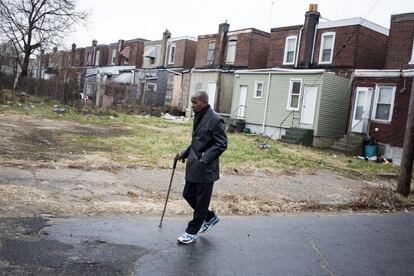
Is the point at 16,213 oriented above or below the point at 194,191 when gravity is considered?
below

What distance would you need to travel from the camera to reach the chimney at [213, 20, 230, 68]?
3578 cm

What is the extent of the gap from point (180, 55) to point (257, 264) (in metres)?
38.9

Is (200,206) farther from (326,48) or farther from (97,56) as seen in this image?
(97,56)

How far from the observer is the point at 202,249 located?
5.38 meters

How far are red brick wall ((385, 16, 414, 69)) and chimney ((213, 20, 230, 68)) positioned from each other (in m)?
15.2

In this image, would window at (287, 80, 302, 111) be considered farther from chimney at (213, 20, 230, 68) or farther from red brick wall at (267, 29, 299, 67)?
chimney at (213, 20, 230, 68)

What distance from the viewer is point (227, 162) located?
1353cm

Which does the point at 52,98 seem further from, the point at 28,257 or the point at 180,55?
the point at 28,257

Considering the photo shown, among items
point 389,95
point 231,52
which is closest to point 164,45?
point 231,52

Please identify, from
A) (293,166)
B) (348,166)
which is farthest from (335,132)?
(293,166)

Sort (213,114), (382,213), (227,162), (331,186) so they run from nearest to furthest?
(213,114)
(382,213)
(331,186)
(227,162)

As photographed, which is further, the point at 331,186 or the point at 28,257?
the point at 331,186

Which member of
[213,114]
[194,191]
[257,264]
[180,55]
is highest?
[180,55]

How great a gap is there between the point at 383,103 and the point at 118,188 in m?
17.7
